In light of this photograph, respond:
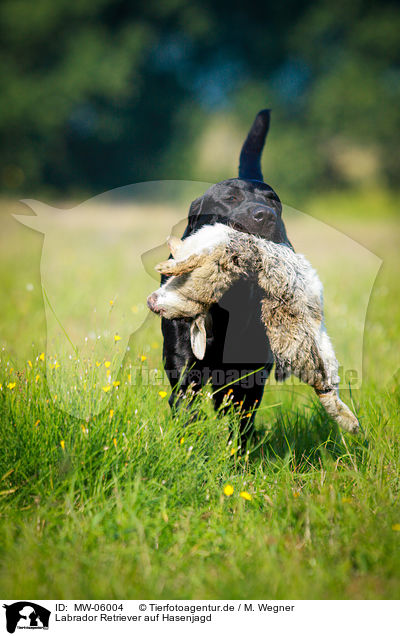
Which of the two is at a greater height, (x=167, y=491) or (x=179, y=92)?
(x=179, y=92)

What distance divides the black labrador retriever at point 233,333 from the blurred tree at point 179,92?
17.3 metres

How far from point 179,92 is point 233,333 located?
871 inches

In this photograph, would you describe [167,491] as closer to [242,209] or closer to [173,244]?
[173,244]

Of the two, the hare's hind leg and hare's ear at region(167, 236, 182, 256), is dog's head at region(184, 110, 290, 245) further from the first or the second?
the hare's hind leg

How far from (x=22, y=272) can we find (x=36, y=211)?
15.7 feet

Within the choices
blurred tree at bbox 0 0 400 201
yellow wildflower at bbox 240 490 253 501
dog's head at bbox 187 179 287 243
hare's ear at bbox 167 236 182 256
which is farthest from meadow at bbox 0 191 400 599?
blurred tree at bbox 0 0 400 201

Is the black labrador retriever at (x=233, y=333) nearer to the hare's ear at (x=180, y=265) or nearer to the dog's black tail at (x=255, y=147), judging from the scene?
the hare's ear at (x=180, y=265)

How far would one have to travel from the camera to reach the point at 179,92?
22.6m

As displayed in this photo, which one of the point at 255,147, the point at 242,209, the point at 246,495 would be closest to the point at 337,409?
the point at 246,495

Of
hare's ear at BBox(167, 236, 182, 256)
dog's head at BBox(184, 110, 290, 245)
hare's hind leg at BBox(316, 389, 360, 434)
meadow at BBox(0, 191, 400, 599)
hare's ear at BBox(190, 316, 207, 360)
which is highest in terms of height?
dog's head at BBox(184, 110, 290, 245)
